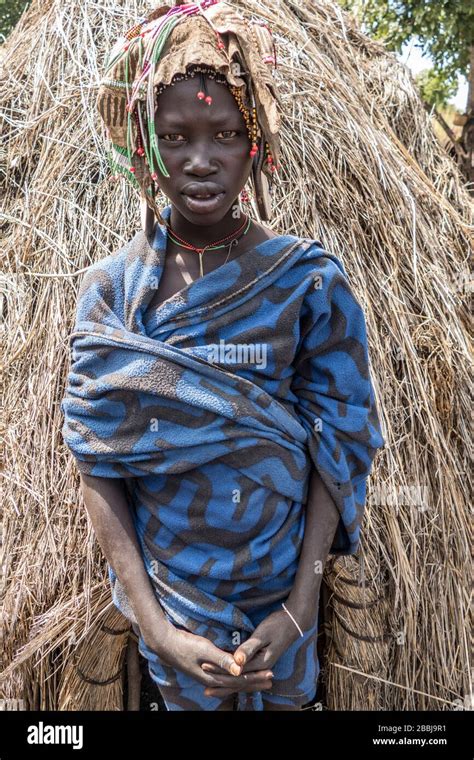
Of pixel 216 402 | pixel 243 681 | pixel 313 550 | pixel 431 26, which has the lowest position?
pixel 243 681

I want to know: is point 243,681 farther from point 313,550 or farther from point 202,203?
point 202,203

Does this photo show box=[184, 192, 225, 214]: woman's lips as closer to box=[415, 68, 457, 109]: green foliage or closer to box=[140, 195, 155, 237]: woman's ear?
box=[140, 195, 155, 237]: woman's ear

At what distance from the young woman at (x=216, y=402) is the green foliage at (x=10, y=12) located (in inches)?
173

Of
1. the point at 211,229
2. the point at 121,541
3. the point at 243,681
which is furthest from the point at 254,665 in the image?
the point at 211,229

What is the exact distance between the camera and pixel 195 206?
5.46 ft

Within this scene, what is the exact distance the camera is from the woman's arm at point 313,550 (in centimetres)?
182

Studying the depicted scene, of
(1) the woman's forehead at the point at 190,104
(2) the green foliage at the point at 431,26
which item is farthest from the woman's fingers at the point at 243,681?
(2) the green foliage at the point at 431,26

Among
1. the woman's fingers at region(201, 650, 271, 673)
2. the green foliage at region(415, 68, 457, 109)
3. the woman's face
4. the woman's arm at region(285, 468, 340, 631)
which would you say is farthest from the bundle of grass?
the green foliage at region(415, 68, 457, 109)

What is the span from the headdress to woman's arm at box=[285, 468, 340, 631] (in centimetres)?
67

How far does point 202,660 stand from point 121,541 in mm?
287

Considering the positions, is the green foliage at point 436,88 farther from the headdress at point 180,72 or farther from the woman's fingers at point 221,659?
the woman's fingers at point 221,659

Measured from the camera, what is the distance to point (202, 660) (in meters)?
1.74
